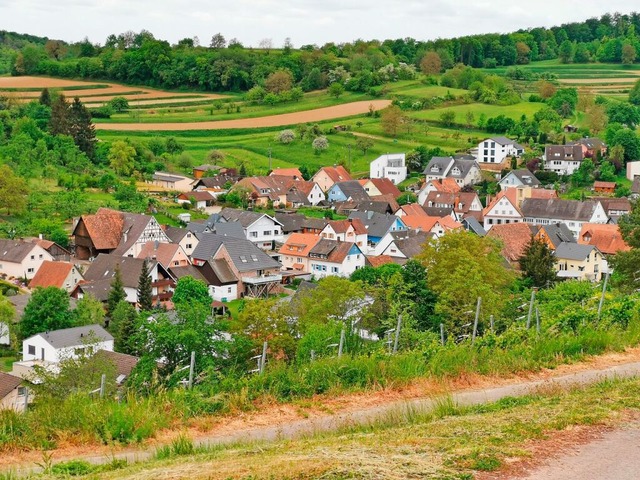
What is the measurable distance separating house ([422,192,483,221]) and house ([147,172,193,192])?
49.2 ft

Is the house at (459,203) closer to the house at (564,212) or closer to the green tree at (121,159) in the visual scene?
the house at (564,212)

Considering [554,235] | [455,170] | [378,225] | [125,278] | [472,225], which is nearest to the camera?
[125,278]

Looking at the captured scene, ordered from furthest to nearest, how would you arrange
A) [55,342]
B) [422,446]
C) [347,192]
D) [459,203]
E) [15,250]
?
[347,192]
[459,203]
[15,250]
[55,342]
[422,446]

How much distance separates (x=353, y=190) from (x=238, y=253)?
2062 centimetres

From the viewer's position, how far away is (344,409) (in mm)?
8117

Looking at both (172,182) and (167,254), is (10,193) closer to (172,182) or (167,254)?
(167,254)

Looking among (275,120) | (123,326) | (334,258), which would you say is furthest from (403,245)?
(275,120)

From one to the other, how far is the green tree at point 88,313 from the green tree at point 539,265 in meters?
16.3

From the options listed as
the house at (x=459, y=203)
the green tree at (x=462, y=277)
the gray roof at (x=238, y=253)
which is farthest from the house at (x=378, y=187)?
the green tree at (x=462, y=277)

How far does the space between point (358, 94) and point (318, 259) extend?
152ft

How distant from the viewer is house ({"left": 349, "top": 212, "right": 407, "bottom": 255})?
45312 millimetres

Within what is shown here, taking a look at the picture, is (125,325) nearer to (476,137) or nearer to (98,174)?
(98,174)

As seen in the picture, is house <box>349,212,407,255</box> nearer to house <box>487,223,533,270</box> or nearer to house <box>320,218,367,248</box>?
house <box>320,218,367,248</box>

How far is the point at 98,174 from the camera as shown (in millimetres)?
54125
